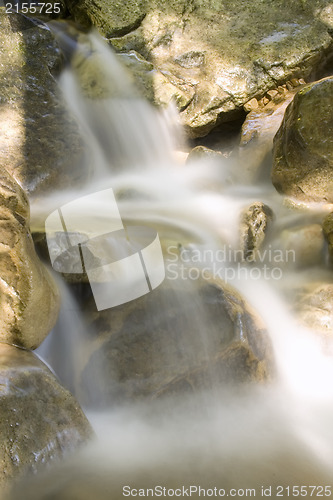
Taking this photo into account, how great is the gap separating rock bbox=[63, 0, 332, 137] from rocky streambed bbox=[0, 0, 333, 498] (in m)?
0.02

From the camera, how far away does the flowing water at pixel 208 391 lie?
201 centimetres

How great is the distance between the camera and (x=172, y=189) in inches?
175

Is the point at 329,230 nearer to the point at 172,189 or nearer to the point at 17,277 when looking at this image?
the point at 172,189

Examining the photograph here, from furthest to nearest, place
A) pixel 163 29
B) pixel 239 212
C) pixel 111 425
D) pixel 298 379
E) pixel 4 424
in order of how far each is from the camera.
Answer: pixel 163 29
pixel 239 212
pixel 298 379
pixel 111 425
pixel 4 424

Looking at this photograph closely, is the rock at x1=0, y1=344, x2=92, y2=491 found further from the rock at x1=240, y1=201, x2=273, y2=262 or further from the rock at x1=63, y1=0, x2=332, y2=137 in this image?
the rock at x1=63, y1=0, x2=332, y2=137

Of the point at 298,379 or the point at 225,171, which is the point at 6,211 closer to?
the point at 298,379

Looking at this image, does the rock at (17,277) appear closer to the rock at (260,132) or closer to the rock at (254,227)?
the rock at (254,227)

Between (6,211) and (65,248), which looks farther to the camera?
(65,248)

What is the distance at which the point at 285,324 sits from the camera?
3.06m

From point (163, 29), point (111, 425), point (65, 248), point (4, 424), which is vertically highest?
point (163, 29)

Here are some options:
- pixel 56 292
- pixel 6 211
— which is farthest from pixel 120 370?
pixel 6 211

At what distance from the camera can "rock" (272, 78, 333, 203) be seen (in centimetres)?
357

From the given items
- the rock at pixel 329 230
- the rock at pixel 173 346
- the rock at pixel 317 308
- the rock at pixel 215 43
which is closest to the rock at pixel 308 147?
the rock at pixel 329 230

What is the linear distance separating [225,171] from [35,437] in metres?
3.14
